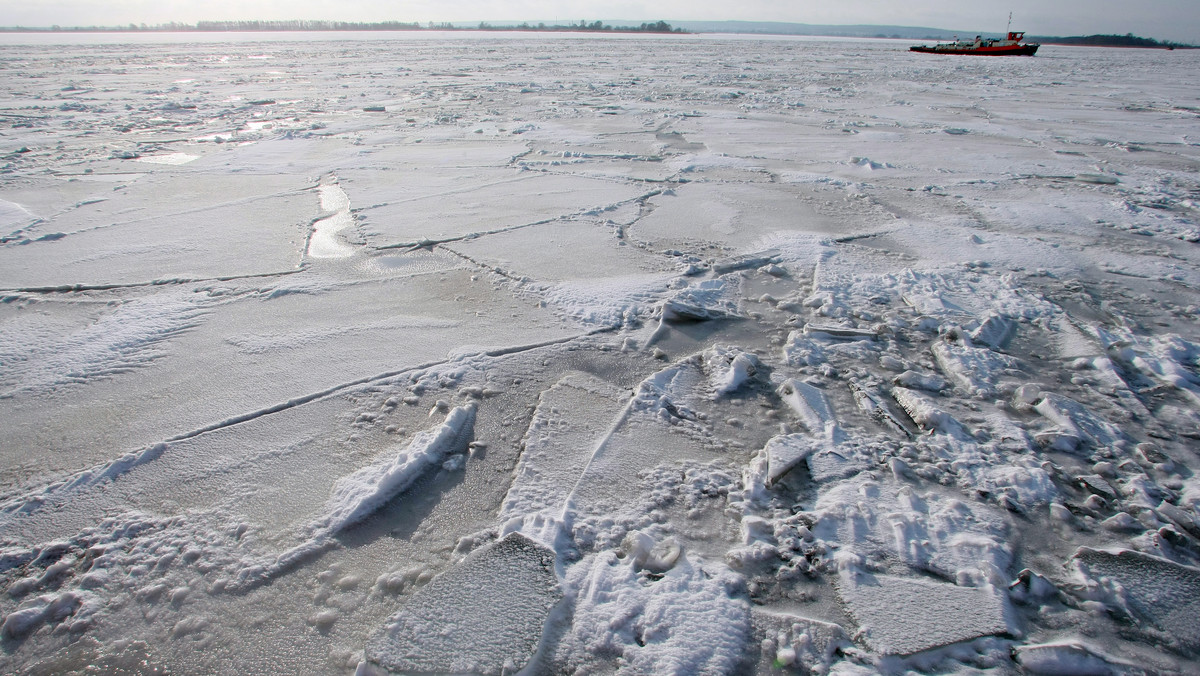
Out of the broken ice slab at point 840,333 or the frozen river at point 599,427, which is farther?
the broken ice slab at point 840,333

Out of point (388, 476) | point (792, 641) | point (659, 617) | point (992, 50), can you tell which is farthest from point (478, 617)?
point (992, 50)

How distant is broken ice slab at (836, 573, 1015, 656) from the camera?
110cm

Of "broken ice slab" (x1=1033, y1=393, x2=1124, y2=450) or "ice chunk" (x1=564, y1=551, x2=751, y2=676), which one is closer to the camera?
"ice chunk" (x1=564, y1=551, x2=751, y2=676)

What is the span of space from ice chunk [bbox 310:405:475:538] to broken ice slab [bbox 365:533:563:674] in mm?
326

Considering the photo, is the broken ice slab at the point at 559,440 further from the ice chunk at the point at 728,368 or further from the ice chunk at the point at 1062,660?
the ice chunk at the point at 1062,660

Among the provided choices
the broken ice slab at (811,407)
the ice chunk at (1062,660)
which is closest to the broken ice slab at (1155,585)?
the ice chunk at (1062,660)

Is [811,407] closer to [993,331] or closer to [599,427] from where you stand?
[599,427]

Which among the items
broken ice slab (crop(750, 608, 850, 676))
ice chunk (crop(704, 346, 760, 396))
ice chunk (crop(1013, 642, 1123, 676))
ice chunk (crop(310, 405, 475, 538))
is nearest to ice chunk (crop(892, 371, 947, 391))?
ice chunk (crop(704, 346, 760, 396))

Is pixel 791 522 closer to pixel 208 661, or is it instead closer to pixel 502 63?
pixel 208 661

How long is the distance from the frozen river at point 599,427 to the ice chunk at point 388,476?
0.01 m

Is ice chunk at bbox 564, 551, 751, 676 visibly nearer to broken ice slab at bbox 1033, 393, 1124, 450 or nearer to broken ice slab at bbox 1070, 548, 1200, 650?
broken ice slab at bbox 1070, 548, 1200, 650

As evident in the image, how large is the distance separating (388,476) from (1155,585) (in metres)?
1.86

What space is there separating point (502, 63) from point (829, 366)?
16.8 m

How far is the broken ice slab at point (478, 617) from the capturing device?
1071 millimetres
